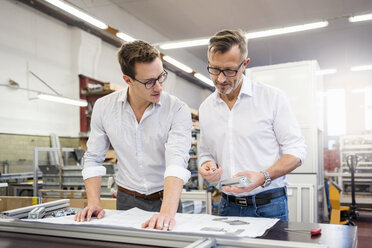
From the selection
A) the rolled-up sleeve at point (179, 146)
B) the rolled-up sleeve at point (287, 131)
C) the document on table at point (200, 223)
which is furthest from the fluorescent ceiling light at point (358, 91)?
the document on table at point (200, 223)

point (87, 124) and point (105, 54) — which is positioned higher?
point (105, 54)

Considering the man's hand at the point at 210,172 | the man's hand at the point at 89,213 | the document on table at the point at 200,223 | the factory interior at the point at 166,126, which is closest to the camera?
the document on table at the point at 200,223

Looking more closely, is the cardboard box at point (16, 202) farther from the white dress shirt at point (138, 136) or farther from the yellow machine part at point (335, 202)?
the yellow machine part at point (335, 202)

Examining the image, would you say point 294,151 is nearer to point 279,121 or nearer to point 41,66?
point 279,121

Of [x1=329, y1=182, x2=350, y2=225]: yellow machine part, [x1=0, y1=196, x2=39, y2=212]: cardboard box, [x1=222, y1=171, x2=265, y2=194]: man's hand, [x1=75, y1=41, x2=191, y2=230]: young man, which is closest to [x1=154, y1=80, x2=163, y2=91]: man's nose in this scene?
[x1=75, y1=41, x2=191, y2=230]: young man

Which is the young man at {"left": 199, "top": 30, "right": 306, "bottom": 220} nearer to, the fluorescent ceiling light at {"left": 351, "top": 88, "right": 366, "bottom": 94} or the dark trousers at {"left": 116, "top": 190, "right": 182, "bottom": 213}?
the dark trousers at {"left": 116, "top": 190, "right": 182, "bottom": 213}

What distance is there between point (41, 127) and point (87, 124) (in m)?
1.17

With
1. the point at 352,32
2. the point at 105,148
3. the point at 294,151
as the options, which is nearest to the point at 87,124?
the point at 105,148

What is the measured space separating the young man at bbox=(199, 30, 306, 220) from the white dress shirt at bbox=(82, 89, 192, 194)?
19 cm

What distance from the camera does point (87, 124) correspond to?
7.93 m

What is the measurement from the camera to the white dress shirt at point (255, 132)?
1583 mm

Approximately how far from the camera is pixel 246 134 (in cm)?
161

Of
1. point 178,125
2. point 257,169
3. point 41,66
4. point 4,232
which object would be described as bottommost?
point 4,232

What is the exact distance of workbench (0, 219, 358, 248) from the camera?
3.00ft
